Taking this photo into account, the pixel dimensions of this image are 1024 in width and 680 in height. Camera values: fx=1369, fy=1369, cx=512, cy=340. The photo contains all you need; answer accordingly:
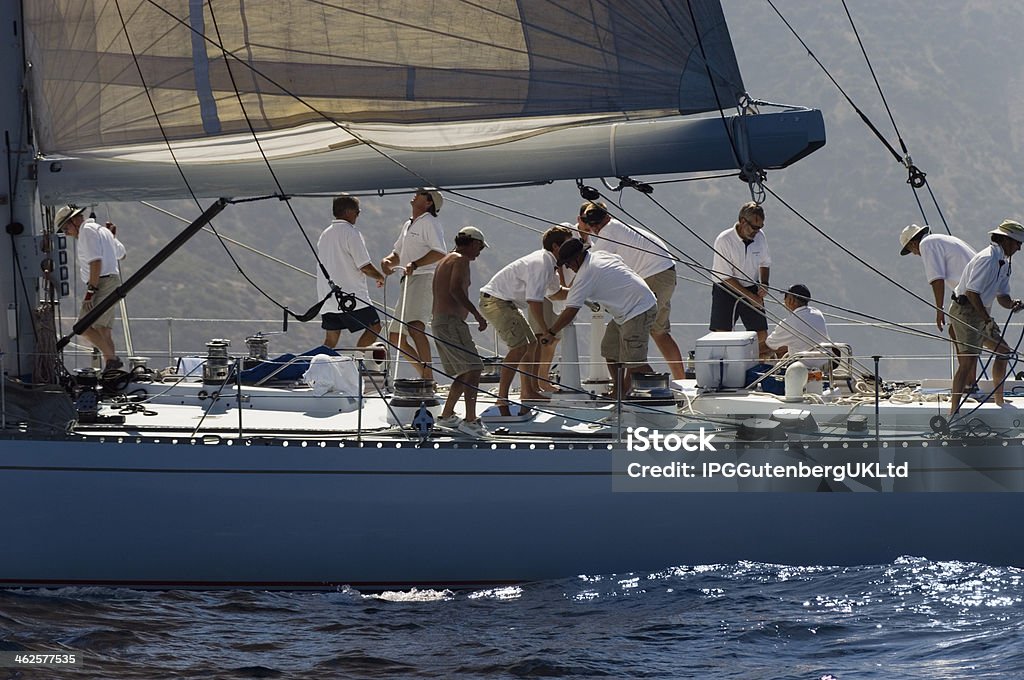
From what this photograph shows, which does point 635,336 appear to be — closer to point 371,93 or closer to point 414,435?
point 414,435

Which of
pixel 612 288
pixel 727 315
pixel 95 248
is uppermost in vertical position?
pixel 95 248

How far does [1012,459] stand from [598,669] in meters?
3.00

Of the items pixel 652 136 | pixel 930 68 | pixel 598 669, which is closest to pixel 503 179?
pixel 652 136

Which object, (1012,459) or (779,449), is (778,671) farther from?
(1012,459)

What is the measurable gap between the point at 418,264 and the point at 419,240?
0.57 ft

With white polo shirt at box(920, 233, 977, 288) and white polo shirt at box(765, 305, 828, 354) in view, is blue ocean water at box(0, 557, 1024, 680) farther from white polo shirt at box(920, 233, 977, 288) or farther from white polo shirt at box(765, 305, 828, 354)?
white polo shirt at box(765, 305, 828, 354)

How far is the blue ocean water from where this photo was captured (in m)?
6.74

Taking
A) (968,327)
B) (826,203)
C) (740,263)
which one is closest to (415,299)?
(740,263)

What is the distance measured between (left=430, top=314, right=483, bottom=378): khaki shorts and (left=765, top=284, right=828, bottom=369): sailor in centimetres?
214

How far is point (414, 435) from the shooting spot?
26.6 ft

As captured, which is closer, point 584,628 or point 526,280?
point 584,628

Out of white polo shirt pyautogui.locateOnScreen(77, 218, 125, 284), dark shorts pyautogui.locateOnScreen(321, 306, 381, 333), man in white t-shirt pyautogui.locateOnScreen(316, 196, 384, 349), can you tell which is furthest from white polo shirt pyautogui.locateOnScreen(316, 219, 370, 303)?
white polo shirt pyautogui.locateOnScreen(77, 218, 125, 284)

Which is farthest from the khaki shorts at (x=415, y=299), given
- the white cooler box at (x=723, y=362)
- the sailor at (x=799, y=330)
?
the sailor at (x=799, y=330)

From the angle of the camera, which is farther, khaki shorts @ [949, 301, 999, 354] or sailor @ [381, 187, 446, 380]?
sailor @ [381, 187, 446, 380]
